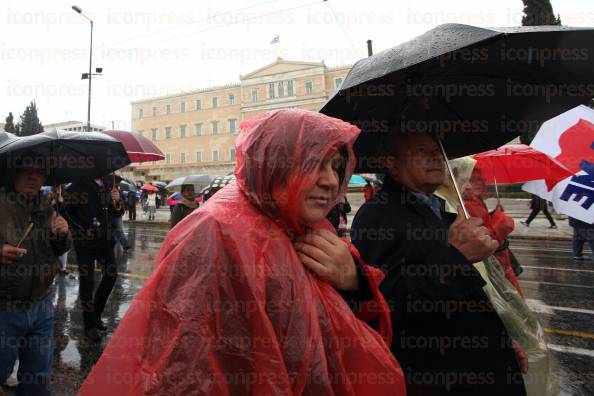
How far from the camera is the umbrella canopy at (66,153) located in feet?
8.12

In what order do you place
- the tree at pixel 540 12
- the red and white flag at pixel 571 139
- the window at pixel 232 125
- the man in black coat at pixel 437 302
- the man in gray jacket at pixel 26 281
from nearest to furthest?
the man in black coat at pixel 437 302
the man in gray jacket at pixel 26 281
the red and white flag at pixel 571 139
the tree at pixel 540 12
the window at pixel 232 125

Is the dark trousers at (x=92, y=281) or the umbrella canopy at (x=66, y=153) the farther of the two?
the dark trousers at (x=92, y=281)

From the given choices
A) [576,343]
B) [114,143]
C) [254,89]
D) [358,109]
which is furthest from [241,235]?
[254,89]

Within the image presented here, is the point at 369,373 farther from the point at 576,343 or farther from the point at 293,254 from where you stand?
the point at 576,343

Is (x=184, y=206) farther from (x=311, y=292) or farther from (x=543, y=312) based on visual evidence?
(x=543, y=312)

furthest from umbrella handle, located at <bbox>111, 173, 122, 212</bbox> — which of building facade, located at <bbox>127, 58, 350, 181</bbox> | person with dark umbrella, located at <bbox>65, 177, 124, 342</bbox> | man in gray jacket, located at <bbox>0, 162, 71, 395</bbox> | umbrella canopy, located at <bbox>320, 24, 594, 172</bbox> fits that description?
building facade, located at <bbox>127, 58, 350, 181</bbox>

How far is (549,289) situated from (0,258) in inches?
283

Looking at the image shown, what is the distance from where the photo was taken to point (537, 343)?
6.62 feet

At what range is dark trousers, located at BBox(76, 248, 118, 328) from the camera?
436 centimetres

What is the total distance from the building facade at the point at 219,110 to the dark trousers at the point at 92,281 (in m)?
45.4

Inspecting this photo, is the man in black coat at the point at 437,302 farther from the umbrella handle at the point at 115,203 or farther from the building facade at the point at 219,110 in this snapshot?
the building facade at the point at 219,110

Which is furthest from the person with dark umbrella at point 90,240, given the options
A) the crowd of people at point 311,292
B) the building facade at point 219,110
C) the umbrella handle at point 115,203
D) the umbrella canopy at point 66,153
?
the building facade at point 219,110

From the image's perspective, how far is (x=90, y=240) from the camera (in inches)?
173

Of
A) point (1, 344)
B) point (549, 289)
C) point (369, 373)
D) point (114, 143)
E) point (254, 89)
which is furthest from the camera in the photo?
point (254, 89)
